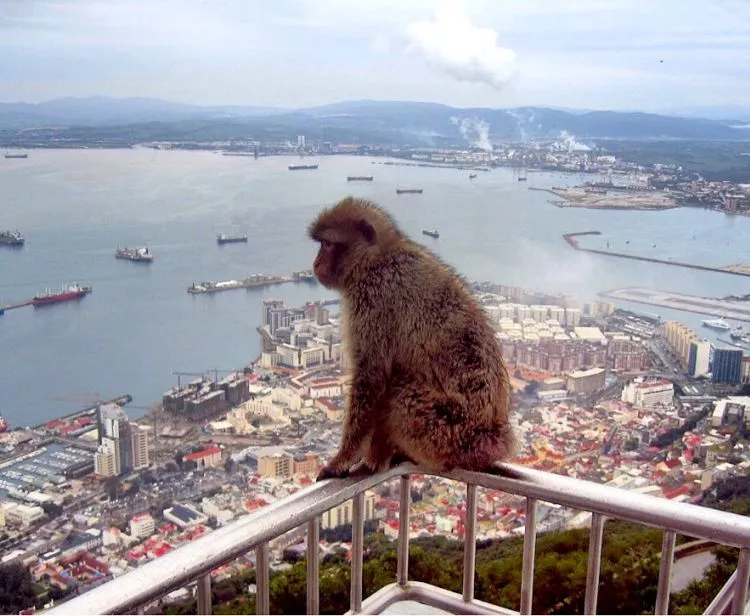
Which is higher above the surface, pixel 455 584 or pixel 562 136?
pixel 562 136

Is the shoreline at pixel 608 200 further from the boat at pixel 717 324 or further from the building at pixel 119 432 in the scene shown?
the building at pixel 119 432

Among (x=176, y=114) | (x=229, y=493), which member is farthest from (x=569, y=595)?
(x=176, y=114)

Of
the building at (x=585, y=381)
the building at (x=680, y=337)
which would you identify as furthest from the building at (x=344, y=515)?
the building at (x=680, y=337)

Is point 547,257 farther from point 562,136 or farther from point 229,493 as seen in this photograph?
point 229,493

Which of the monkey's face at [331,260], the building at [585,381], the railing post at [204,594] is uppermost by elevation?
the monkey's face at [331,260]

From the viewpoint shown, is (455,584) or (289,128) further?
(289,128)

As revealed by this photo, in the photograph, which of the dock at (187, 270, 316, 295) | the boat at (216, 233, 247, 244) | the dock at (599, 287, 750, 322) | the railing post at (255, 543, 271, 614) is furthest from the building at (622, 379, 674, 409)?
the boat at (216, 233, 247, 244)
